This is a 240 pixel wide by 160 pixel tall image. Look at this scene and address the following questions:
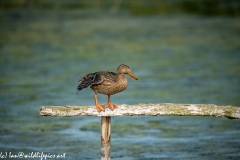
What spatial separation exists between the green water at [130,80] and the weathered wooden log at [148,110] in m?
2.21

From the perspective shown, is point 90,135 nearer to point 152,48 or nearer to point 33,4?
point 152,48

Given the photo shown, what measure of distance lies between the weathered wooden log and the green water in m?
2.21

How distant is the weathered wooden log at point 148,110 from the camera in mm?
8102

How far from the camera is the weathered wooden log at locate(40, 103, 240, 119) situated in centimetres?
810

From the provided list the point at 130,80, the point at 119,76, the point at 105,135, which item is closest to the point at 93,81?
the point at 119,76

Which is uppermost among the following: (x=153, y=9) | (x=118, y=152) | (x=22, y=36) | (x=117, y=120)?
(x=153, y=9)

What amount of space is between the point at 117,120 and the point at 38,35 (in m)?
12.5

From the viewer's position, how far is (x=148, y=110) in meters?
8.09

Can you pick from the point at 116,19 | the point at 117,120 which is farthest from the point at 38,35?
the point at 117,120

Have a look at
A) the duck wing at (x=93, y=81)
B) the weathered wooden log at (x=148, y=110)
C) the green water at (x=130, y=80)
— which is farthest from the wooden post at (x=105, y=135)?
the green water at (x=130, y=80)

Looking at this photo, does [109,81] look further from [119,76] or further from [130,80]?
[130,80]

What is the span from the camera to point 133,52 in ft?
71.6

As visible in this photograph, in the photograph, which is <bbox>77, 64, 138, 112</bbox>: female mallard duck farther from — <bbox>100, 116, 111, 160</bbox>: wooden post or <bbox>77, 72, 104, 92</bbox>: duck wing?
<bbox>100, 116, 111, 160</bbox>: wooden post

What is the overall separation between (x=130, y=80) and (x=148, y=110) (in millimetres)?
9898
